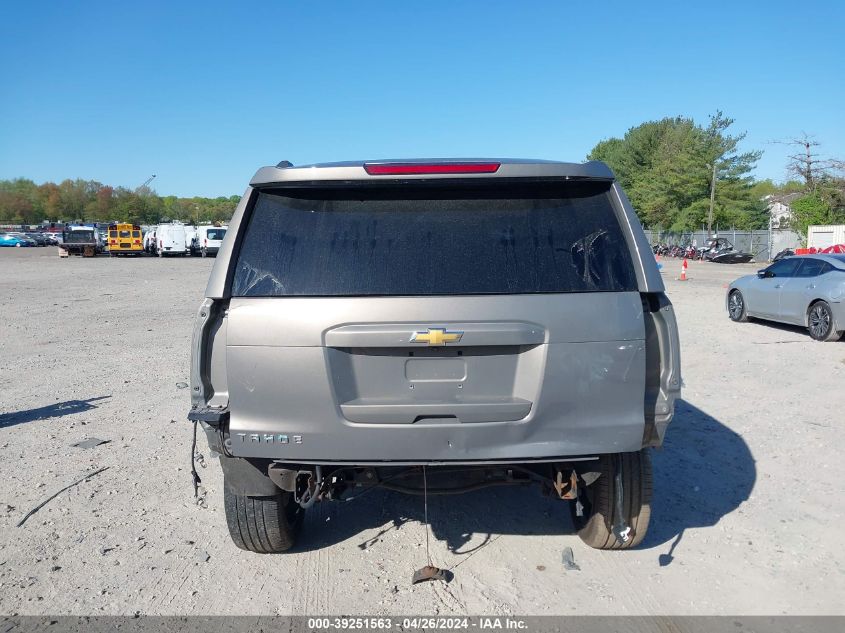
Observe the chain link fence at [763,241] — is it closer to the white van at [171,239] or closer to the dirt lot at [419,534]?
the white van at [171,239]

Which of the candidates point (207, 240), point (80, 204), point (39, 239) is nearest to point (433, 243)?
point (207, 240)

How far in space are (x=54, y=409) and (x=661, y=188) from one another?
212 feet

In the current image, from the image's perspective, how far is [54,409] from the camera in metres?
7.31

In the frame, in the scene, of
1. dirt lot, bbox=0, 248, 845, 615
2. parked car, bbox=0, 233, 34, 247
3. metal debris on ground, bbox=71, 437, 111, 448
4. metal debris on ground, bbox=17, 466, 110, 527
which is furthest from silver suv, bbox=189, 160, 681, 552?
parked car, bbox=0, 233, 34, 247

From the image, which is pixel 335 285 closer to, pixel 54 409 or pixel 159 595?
pixel 159 595

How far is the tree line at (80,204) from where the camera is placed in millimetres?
116312

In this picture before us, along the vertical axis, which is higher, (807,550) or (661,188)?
(661,188)

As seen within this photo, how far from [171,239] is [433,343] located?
5084 centimetres

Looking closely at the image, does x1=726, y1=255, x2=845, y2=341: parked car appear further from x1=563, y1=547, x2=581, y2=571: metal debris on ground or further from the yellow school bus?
the yellow school bus

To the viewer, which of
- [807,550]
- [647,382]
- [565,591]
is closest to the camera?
[647,382]

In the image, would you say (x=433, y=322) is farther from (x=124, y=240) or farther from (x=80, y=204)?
(x=80, y=204)

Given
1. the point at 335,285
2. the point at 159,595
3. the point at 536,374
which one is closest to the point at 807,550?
the point at 536,374

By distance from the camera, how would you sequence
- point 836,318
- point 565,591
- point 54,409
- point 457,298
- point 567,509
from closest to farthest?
point 457,298, point 565,591, point 567,509, point 54,409, point 836,318

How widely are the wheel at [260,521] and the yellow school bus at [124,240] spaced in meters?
52.5
